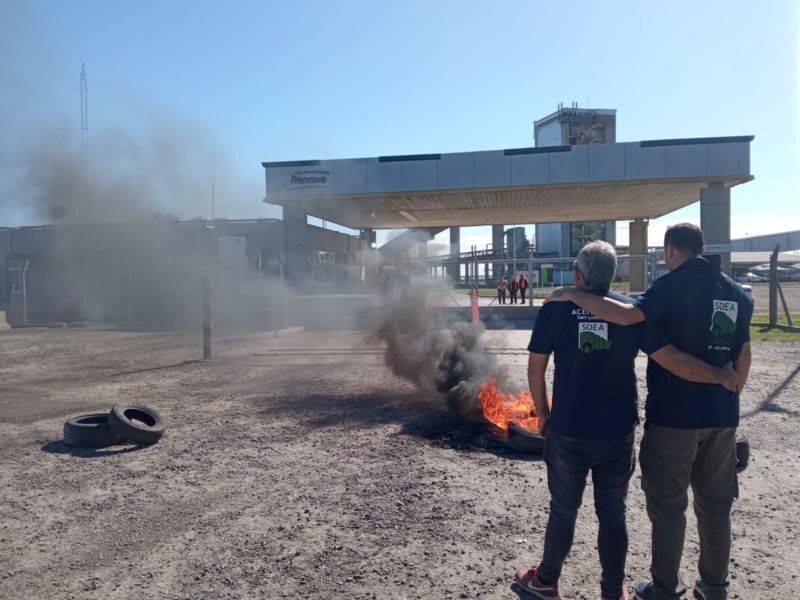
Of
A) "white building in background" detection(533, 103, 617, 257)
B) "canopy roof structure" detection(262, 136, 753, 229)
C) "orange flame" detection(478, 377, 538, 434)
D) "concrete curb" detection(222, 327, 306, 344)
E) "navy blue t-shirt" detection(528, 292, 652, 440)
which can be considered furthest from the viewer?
"white building in background" detection(533, 103, 617, 257)

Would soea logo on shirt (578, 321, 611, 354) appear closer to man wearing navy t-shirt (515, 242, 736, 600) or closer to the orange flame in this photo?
man wearing navy t-shirt (515, 242, 736, 600)

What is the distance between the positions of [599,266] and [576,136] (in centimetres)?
4954

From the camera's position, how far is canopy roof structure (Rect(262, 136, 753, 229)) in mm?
20750

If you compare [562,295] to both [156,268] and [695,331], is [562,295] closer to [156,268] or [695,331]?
[695,331]

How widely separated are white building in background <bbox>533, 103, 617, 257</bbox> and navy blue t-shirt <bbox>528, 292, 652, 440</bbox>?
47379mm

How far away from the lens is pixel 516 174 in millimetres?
21750

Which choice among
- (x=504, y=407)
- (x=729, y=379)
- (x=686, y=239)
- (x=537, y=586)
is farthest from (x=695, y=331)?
(x=504, y=407)

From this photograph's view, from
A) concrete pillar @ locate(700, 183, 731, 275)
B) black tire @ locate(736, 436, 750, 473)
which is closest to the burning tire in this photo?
black tire @ locate(736, 436, 750, 473)

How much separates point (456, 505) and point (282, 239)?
67.6 ft

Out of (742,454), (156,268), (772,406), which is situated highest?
(156,268)

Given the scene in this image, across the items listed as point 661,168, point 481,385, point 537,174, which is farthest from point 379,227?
point 481,385

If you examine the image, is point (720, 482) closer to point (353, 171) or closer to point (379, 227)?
point (353, 171)

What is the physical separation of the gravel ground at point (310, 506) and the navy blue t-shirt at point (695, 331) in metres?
1.22

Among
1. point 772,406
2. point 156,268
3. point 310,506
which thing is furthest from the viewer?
point 156,268
